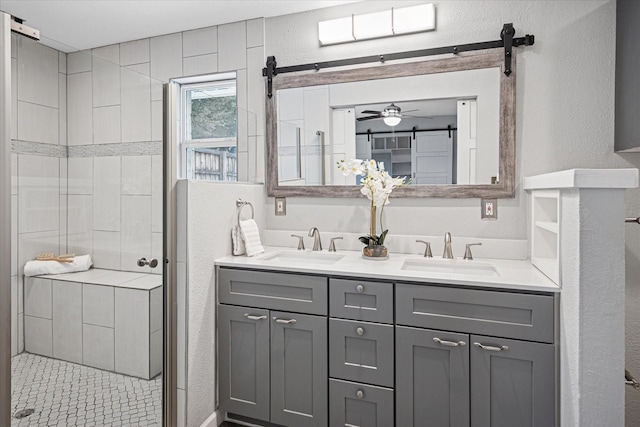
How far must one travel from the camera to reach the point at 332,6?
2.55 meters

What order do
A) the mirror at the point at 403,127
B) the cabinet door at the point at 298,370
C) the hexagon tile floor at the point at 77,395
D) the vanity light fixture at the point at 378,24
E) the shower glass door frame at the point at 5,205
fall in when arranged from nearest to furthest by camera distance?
the shower glass door frame at the point at 5,205, the hexagon tile floor at the point at 77,395, the cabinet door at the point at 298,370, the mirror at the point at 403,127, the vanity light fixture at the point at 378,24

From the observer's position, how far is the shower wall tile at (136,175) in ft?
5.87

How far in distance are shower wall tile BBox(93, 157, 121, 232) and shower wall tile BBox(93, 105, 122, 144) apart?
8 cm

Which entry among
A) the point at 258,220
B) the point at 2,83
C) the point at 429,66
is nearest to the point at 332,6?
the point at 429,66

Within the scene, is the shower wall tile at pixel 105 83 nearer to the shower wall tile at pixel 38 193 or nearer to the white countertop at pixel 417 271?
the shower wall tile at pixel 38 193

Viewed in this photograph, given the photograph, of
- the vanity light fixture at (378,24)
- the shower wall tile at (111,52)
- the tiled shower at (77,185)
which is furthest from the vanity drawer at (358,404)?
the shower wall tile at (111,52)

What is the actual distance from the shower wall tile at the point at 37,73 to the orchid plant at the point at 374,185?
1506mm

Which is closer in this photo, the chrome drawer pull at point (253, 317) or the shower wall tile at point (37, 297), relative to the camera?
the shower wall tile at point (37, 297)

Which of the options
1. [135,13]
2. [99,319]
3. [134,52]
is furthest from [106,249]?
[134,52]

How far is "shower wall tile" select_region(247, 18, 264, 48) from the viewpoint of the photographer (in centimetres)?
274

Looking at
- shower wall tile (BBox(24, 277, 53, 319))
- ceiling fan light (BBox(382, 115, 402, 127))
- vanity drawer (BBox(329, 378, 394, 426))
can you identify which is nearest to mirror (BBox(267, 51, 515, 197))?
ceiling fan light (BBox(382, 115, 402, 127))

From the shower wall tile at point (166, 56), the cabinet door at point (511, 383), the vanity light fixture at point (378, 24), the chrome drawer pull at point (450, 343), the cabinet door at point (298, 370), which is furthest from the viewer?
the shower wall tile at point (166, 56)

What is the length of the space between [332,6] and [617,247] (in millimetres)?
2110

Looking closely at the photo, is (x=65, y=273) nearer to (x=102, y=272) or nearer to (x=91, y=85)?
(x=102, y=272)
